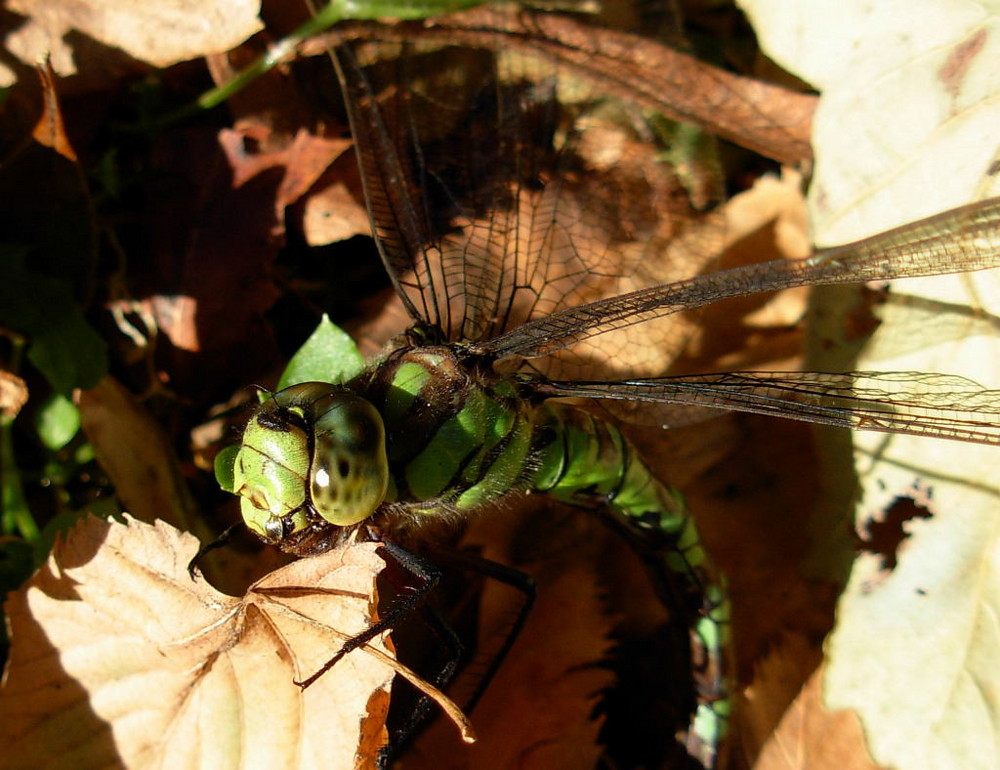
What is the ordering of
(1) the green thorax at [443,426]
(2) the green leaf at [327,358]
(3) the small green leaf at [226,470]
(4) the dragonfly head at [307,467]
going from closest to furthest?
(4) the dragonfly head at [307,467] < (3) the small green leaf at [226,470] < (1) the green thorax at [443,426] < (2) the green leaf at [327,358]

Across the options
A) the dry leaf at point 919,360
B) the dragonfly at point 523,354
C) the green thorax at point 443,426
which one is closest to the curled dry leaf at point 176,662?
the dragonfly at point 523,354

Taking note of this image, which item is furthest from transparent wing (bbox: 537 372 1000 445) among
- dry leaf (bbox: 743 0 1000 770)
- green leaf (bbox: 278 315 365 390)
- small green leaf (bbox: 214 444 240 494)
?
small green leaf (bbox: 214 444 240 494)

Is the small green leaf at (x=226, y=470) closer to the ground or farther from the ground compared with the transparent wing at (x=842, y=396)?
farther from the ground

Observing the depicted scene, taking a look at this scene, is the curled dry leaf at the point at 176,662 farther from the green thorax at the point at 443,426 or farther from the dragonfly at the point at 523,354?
the green thorax at the point at 443,426

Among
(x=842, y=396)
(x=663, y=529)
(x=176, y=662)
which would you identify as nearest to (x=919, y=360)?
(x=842, y=396)

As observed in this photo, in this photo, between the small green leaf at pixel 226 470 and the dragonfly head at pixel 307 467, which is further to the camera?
the small green leaf at pixel 226 470

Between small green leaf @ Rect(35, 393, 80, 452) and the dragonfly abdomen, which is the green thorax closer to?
the dragonfly abdomen

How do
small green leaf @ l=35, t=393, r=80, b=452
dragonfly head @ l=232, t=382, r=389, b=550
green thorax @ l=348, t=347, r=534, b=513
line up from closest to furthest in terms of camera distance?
dragonfly head @ l=232, t=382, r=389, b=550, green thorax @ l=348, t=347, r=534, b=513, small green leaf @ l=35, t=393, r=80, b=452
